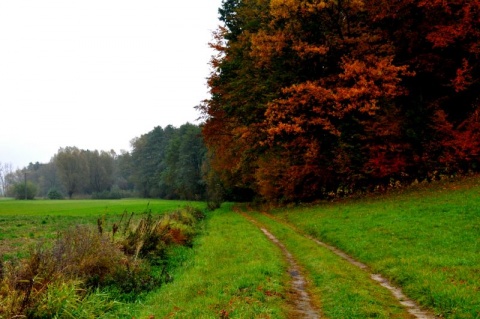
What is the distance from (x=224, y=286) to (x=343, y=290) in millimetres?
3023

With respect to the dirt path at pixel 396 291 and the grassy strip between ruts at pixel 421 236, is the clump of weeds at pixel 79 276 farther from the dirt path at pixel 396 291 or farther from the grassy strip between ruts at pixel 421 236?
the grassy strip between ruts at pixel 421 236

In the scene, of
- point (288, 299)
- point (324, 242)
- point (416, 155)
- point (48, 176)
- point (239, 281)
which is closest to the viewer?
point (288, 299)

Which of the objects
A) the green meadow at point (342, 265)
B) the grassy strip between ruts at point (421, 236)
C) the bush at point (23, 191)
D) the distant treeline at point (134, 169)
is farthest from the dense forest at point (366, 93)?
the bush at point (23, 191)

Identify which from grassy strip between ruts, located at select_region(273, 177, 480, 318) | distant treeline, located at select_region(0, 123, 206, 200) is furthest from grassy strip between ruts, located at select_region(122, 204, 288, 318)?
distant treeline, located at select_region(0, 123, 206, 200)

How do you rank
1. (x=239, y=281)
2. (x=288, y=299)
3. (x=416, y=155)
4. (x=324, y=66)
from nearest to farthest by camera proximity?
(x=288, y=299), (x=239, y=281), (x=416, y=155), (x=324, y=66)

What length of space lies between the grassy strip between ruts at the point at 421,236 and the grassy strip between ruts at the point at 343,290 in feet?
2.51

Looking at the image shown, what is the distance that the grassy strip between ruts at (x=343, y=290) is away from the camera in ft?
25.7

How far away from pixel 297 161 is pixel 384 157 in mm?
6482

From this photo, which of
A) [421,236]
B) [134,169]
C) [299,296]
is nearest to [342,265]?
[299,296]

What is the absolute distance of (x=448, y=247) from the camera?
12.1m

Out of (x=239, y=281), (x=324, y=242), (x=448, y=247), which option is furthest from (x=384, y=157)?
(x=239, y=281)

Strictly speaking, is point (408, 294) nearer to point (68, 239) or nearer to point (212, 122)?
point (68, 239)

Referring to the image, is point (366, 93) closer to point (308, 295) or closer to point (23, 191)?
point (308, 295)

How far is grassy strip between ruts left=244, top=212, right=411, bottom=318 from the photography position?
7828 millimetres
